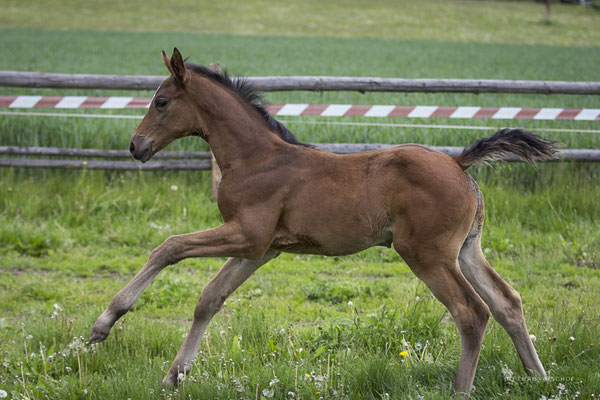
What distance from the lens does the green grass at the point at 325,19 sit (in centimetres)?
4012

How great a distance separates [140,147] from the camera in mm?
4266

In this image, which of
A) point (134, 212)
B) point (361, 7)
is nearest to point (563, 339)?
point (134, 212)

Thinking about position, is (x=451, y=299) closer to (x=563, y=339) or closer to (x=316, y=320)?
(x=563, y=339)

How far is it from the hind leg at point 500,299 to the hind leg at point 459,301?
0.28m

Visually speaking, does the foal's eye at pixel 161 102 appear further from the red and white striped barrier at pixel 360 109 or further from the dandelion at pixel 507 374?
the red and white striped barrier at pixel 360 109

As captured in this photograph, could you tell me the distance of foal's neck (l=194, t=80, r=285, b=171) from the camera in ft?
14.4

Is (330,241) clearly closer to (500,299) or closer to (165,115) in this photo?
(500,299)

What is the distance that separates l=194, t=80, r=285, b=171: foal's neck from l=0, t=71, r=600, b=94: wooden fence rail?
402 cm

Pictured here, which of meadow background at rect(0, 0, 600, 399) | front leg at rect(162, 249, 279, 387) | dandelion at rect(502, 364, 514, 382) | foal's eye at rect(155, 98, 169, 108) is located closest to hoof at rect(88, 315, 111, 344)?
meadow background at rect(0, 0, 600, 399)

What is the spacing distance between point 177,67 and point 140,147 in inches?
22.4

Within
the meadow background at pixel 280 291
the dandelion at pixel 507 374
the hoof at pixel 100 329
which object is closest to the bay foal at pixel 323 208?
the hoof at pixel 100 329

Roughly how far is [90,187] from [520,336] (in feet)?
20.2

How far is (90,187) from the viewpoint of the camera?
8633mm

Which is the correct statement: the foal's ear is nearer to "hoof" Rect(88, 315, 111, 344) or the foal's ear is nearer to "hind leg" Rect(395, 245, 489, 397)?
"hoof" Rect(88, 315, 111, 344)
